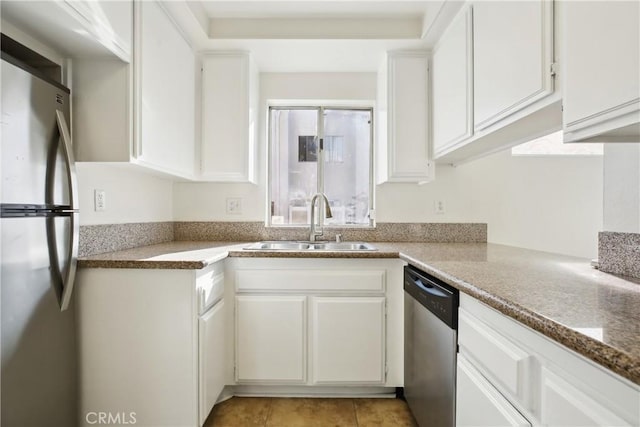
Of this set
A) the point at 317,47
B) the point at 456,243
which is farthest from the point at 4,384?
the point at 456,243

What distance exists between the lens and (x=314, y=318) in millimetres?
1828

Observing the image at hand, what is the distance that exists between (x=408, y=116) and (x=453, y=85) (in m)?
0.40

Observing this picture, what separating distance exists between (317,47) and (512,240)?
1.89 meters

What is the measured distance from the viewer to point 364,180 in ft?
8.46

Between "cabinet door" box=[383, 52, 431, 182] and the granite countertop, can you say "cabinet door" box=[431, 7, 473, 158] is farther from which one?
the granite countertop

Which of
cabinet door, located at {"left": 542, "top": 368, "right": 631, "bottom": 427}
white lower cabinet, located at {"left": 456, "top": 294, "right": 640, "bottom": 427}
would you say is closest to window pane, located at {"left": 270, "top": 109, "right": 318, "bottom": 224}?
white lower cabinet, located at {"left": 456, "top": 294, "right": 640, "bottom": 427}

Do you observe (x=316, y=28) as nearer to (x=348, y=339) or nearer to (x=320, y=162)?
(x=320, y=162)

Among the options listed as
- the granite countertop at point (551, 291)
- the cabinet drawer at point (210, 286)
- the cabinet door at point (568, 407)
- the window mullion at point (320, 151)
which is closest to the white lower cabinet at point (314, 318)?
Answer: the cabinet drawer at point (210, 286)

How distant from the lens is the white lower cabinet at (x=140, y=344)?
4.59 ft

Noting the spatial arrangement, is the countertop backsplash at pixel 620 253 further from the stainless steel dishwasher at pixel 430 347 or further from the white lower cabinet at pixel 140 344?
the white lower cabinet at pixel 140 344

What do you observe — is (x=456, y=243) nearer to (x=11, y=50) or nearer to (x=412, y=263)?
(x=412, y=263)

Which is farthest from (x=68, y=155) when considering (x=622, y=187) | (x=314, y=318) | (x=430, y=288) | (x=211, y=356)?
(x=622, y=187)

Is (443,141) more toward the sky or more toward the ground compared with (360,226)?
more toward the sky

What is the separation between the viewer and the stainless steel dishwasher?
3.84ft
